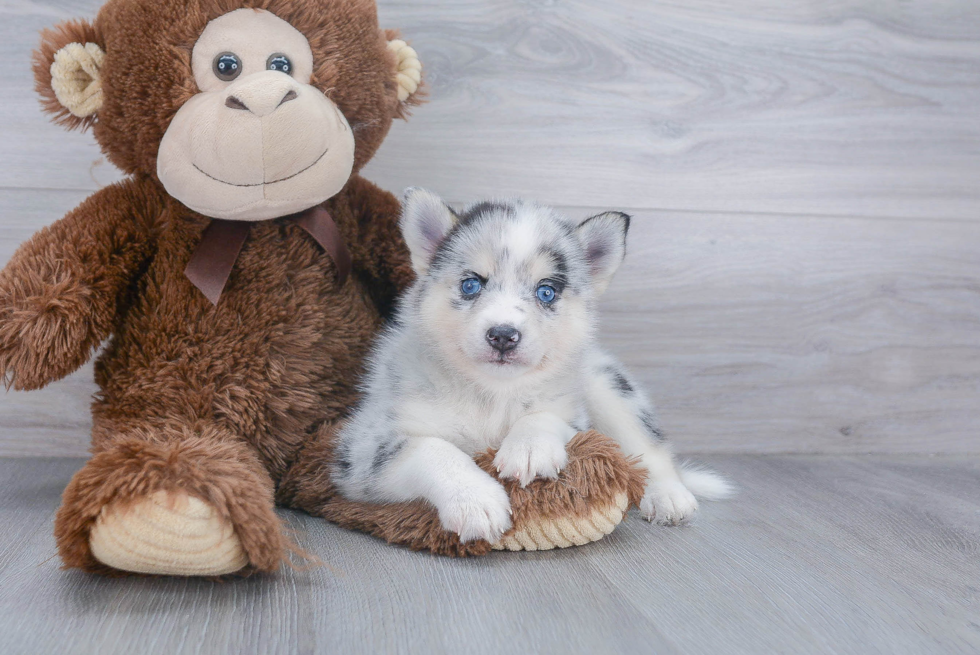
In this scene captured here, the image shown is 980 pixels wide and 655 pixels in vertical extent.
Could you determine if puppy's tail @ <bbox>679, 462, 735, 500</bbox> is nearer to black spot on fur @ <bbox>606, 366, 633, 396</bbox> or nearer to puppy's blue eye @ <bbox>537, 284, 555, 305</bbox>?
black spot on fur @ <bbox>606, 366, 633, 396</bbox>

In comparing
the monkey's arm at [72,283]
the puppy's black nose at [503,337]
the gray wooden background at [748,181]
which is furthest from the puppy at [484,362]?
the gray wooden background at [748,181]

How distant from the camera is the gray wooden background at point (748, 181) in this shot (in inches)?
89.4

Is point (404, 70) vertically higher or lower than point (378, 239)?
higher

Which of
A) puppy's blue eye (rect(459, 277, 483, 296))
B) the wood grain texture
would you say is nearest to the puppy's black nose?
puppy's blue eye (rect(459, 277, 483, 296))

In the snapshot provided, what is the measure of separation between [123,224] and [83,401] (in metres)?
0.77

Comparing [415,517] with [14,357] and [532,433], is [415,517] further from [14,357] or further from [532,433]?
[14,357]

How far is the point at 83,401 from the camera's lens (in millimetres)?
2199

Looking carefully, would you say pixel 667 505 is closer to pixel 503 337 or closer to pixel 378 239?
pixel 503 337

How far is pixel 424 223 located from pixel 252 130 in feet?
1.27

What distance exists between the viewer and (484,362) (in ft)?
4.97

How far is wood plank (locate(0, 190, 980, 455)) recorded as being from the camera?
7.90 feet

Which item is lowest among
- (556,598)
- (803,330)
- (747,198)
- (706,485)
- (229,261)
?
(706,485)

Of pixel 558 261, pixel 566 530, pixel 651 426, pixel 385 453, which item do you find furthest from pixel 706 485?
pixel 385 453

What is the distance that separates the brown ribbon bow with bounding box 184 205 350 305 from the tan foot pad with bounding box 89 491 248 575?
519 millimetres
